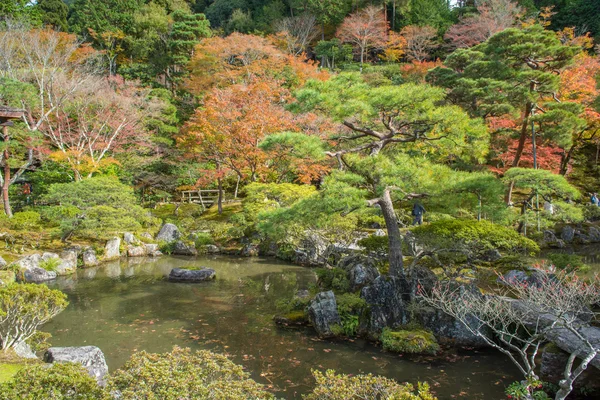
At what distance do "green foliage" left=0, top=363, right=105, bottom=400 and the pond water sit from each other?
2805 mm

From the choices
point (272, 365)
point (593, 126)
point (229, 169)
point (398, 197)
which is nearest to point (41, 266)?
point (229, 169)

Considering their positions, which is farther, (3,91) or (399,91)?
(3,91)

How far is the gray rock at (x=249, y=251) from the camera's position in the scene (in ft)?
52.1

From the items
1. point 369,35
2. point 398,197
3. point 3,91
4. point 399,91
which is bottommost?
point 398,197

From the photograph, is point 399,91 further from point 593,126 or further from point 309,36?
point 309,36

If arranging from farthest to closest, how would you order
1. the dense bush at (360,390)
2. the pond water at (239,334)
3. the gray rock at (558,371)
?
the pond water at (239,334) < the gray rock at (558,371) < the dense bush at (360,390)

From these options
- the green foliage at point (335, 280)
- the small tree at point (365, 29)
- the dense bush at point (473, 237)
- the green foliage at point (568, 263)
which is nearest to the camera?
the dense bush at point (473, 237)

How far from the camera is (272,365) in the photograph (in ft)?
21.5

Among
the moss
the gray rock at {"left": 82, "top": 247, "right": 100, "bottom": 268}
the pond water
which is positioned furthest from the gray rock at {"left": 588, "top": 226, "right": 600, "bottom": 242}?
the moss

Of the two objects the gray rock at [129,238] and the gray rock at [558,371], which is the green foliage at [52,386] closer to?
the gray rock at [558,371]

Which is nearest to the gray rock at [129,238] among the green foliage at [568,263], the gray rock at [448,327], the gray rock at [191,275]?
the gray rock at [191,275]

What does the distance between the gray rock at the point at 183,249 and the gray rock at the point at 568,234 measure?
1401cm

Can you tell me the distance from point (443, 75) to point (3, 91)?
18.3 m

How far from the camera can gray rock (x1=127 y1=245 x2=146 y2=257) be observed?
52.3 feet
